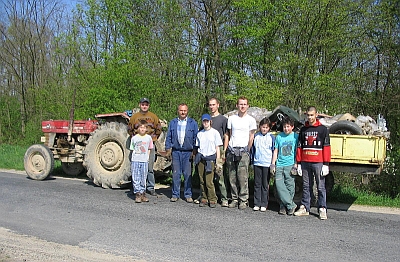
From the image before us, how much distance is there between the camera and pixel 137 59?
17.1 meters

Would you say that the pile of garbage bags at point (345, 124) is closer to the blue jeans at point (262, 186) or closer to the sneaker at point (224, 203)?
the blue jeans at point (262, 186)

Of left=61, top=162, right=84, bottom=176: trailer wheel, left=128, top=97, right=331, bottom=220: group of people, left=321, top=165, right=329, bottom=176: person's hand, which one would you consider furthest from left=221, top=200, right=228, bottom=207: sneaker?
left=61, top=162, right=84, bottom=176: trailer wheel

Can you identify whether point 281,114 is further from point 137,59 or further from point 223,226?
point 137,59

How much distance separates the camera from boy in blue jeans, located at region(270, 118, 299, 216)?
7008 millimetres

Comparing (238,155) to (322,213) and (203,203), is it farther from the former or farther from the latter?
(322,213)

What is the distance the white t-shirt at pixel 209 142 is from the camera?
7574 millimetres

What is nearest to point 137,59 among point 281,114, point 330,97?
point 330,97

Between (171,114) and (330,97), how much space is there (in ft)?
18.8

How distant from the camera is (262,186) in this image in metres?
7.28

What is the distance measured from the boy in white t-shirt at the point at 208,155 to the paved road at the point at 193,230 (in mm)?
316

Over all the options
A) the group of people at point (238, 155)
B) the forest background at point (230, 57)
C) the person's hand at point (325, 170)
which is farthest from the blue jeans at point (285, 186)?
the forest background at point (230, 57)

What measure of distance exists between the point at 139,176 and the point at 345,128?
4032 millimetres

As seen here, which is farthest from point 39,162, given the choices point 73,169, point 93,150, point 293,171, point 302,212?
point 302,212

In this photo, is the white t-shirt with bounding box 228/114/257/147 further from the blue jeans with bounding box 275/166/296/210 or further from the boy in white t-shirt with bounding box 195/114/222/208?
the blue jeans with bounding box 275/166/296/210
